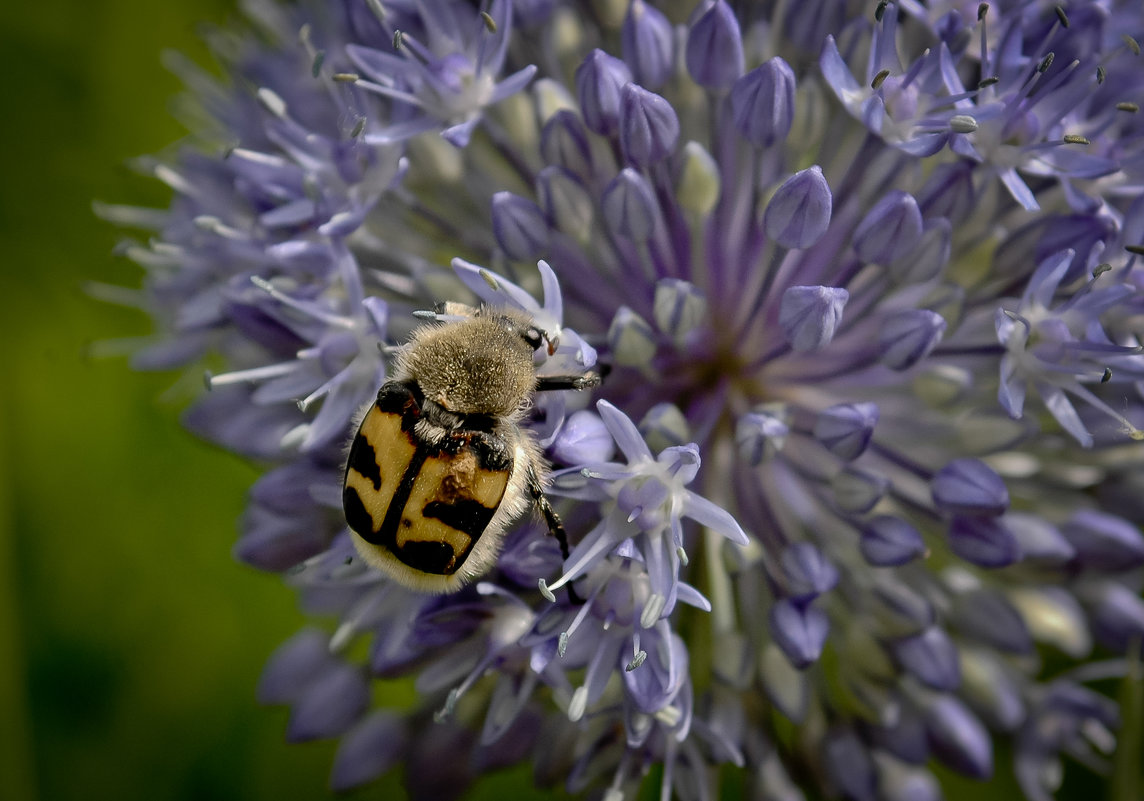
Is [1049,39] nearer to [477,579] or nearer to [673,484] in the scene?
[673,484]

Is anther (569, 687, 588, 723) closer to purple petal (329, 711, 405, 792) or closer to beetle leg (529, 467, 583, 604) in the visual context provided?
beetle leg (529, 467, 583, 604)

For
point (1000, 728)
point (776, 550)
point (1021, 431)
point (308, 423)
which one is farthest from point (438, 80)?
point (1000, 728)

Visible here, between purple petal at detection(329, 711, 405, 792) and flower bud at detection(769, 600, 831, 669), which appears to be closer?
flower bud at detection(769, 600, 831, 669)

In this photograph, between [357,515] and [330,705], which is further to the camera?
[330,705]

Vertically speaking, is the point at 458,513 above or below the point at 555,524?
above

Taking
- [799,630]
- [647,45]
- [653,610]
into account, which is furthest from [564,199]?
[799,630]

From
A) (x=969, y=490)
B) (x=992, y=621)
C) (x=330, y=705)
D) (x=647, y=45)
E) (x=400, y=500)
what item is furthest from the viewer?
(x=330, y=705)

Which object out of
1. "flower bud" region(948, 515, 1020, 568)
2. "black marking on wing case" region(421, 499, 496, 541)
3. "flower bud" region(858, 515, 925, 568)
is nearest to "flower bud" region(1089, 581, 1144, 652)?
"flower bud" region(948, 515, 1020, 568)

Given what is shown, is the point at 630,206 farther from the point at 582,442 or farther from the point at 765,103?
the point at 582,442
